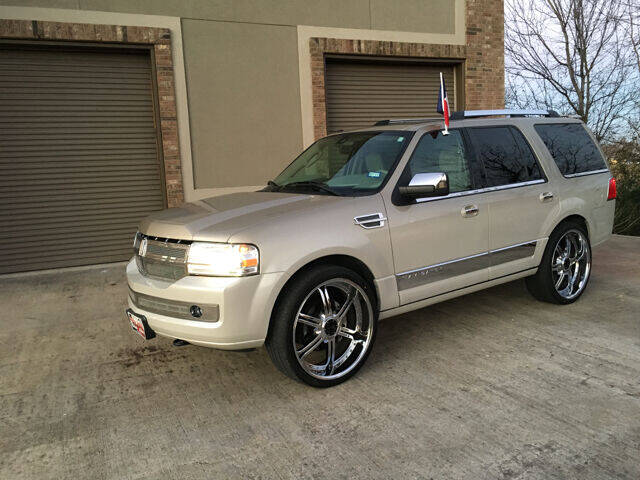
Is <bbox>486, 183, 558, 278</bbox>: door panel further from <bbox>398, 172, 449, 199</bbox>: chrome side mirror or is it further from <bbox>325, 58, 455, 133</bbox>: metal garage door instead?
<bbox>325, 58, 455, 133</bbox>: metal garage door

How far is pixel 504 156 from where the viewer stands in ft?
15.6

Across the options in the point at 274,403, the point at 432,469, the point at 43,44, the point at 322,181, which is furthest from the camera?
the point at 43,44

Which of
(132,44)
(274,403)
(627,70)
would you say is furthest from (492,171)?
(627,70)

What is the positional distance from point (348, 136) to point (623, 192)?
375 inches

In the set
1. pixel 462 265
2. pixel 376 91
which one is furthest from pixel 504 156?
pixel 376 91

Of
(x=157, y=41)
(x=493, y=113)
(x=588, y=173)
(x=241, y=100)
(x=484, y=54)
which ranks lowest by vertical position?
(x=588, y=173)

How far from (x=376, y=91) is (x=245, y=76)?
2741mm

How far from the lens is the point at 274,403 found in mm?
3463

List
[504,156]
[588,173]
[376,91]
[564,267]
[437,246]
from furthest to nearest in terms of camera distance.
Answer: [376,91] < [588,173] < [564,267] < [504,156] < [437,246]

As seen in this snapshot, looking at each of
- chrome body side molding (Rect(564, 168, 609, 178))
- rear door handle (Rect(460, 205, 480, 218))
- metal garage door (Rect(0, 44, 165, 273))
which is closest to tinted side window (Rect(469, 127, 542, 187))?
rear door handle (Rect(460, 205, 480, 218))

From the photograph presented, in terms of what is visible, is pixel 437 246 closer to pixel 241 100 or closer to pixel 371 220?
pixel 371 220

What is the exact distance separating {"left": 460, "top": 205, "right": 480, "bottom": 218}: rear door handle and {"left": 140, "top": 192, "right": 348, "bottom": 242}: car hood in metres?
1.10

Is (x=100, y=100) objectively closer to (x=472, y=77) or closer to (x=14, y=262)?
(x=14, y=262)

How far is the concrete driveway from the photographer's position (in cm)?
277
